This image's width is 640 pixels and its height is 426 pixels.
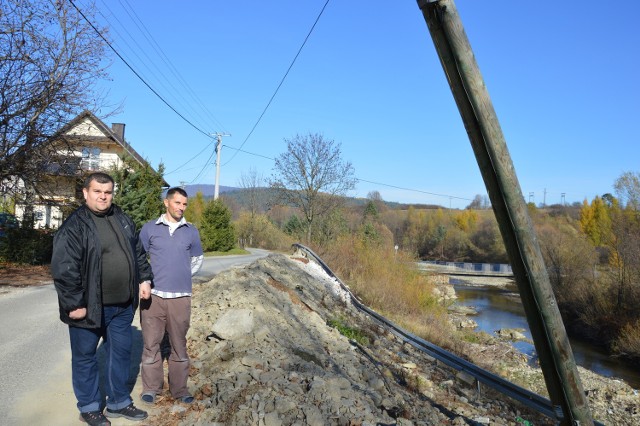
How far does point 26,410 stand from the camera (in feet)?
15.1

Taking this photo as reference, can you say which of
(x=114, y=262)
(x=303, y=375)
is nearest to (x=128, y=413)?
(x=114, y=262)

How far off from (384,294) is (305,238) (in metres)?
14.8

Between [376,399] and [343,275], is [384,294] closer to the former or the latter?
[343,275]

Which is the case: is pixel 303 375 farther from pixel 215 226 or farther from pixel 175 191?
pixel 215 226

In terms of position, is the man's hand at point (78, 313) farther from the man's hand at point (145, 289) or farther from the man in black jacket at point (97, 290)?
the man's hand at point (145, 289)

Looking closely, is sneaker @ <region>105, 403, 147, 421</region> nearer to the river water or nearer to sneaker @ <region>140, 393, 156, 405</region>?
sneaker @ <region>140, 393, 156, 405</region>

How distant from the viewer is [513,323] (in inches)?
1198

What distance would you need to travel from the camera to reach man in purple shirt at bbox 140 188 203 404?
490cm

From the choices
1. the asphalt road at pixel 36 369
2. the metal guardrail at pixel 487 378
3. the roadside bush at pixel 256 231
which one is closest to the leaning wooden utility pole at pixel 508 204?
the metal guardrail at pixel 487 378

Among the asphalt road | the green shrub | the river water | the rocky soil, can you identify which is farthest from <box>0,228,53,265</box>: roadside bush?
the river water

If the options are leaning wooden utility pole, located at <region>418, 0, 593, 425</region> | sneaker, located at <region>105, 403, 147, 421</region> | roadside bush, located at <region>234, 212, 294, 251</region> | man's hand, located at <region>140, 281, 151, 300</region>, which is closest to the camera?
leaning wooden utility pole, located at <region>418, 0, 593, 425</region>

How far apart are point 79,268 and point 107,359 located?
3.06 ft

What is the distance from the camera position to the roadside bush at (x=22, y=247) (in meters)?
18.8

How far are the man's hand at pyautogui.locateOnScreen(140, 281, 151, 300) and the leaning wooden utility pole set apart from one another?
3.27m
